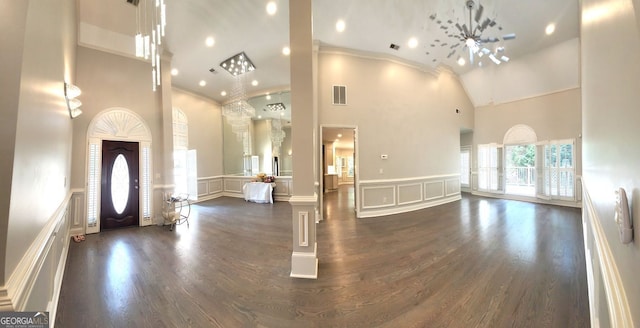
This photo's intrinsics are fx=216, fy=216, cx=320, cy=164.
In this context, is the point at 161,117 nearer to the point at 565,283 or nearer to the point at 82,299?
the point at 82,299

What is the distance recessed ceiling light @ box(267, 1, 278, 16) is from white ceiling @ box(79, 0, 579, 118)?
0.23ft

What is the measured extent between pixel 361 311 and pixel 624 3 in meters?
2.32

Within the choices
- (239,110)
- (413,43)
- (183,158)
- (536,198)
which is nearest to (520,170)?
(536,198)

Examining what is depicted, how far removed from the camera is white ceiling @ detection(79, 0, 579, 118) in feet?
12.7

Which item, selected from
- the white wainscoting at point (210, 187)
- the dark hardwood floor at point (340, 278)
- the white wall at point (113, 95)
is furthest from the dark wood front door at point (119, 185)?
the white wainscoting at point (210, 187)

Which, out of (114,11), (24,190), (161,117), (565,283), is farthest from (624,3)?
(161,117)

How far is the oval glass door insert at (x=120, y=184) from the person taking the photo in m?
4.79

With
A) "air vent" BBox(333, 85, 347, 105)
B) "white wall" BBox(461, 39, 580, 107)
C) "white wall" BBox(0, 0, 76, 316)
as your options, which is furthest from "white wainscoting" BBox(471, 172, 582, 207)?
"white wall" BBox(0, 0, 76, 316)

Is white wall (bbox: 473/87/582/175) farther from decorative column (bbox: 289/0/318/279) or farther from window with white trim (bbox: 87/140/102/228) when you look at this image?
window with white trim (bbox: 87/140/102/228)

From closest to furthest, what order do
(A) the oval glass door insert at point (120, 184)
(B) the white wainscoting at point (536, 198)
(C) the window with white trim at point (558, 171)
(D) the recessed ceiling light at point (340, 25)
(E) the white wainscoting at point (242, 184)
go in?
(D) the recessed ceiling light at point (340, 25), (A) the oval glass door insert at point (120, 184), (B) the white wainscoting at point (536, 198), (C) the window with white trim at point (558, 171), (E) the white wainscoting at point (242, 184)

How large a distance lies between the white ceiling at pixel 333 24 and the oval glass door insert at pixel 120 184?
9.20ft

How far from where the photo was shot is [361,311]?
6.49 feet

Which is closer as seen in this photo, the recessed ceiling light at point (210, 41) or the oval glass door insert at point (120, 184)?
the recessed ceiling light at point (210, 41)

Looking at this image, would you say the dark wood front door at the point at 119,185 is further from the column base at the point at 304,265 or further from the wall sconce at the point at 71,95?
the column base at the point at 304,265
